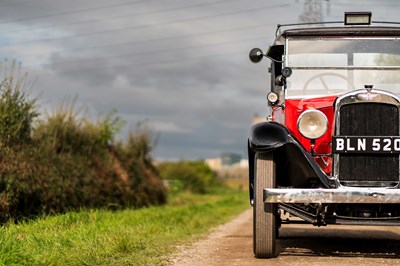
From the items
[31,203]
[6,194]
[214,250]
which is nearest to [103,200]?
[31,203]

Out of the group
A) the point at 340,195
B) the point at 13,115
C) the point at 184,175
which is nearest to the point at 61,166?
the point at 13,115

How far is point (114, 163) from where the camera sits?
2156 centimetres

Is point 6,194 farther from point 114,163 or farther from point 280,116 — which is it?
point 114,163

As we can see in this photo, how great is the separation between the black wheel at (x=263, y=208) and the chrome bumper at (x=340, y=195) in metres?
0.42

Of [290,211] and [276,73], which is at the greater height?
[276,73]

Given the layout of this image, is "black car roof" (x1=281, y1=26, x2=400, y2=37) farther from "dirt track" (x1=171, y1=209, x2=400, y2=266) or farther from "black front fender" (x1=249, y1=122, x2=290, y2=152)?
"dirt track" (x1=171, y1=209, x2=400, y2=266)

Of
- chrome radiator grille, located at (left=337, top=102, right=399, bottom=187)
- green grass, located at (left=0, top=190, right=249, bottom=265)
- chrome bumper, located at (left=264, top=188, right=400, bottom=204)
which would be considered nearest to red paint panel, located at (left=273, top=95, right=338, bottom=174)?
chrome radiator grille, located at (left=337, top=102, right=399, bottom=187)

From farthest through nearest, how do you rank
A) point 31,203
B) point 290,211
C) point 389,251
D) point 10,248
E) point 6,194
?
point 31,203
point 6,194
point 389,251
point 290,211
point 10,248

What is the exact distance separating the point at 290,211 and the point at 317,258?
707 millimetres

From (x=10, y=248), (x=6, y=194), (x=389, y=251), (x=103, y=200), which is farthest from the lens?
(x=103, y=200)

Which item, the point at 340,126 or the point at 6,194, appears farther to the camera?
the point at 6,194

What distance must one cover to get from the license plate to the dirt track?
4.24ft

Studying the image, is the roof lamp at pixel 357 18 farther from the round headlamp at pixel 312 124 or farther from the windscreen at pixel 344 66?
the round headlamp at pixel 312 124

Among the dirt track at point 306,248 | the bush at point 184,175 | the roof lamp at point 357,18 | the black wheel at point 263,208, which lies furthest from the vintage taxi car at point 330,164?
the bush at point 184,175
